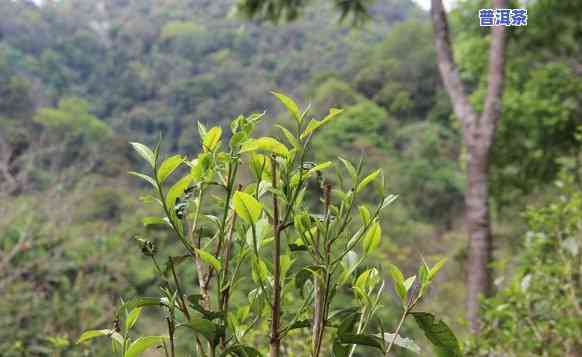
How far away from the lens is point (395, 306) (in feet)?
20.2

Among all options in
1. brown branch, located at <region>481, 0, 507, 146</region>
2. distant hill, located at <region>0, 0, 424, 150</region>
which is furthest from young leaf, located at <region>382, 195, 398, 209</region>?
distant hill, located at <region>0, 0, 424, 150</region>

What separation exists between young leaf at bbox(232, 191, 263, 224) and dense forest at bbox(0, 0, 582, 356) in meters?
0.08

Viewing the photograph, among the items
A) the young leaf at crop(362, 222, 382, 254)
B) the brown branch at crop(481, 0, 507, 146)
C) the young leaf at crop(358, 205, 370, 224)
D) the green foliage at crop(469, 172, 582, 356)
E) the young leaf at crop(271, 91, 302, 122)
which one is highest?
the young leaf at crop(271, 91, 302, 122)

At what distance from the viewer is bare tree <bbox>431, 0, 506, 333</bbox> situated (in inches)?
116

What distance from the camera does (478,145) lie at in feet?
10.1

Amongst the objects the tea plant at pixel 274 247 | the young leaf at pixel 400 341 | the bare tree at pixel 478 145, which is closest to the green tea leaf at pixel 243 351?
the tea plant at pixel 274 247

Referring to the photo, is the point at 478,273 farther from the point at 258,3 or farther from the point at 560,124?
the point at 258,3

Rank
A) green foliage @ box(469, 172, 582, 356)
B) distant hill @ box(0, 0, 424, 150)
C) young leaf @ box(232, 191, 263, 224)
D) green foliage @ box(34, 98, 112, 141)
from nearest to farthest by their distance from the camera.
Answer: young leaf @ box(232, 191, 263, 224) → green foliage @ box(469, 172, 582, 356) → green foliage @ box(34, 98, 112, 141) → distant hill @ box(0, 0, 424, 150)

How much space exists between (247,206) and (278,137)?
0.11m

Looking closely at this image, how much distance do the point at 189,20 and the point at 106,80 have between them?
720 cm

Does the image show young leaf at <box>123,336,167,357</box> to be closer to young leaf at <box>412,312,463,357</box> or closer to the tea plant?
the tea plant

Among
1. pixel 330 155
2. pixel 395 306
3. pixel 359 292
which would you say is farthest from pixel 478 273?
pixel 330 155

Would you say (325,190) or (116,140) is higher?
(325,190)

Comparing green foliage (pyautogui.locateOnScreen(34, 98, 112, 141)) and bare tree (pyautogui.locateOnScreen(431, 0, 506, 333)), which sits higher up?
bare tree (pyautogui.locateOnScreen(431, 0, 506, 333))
